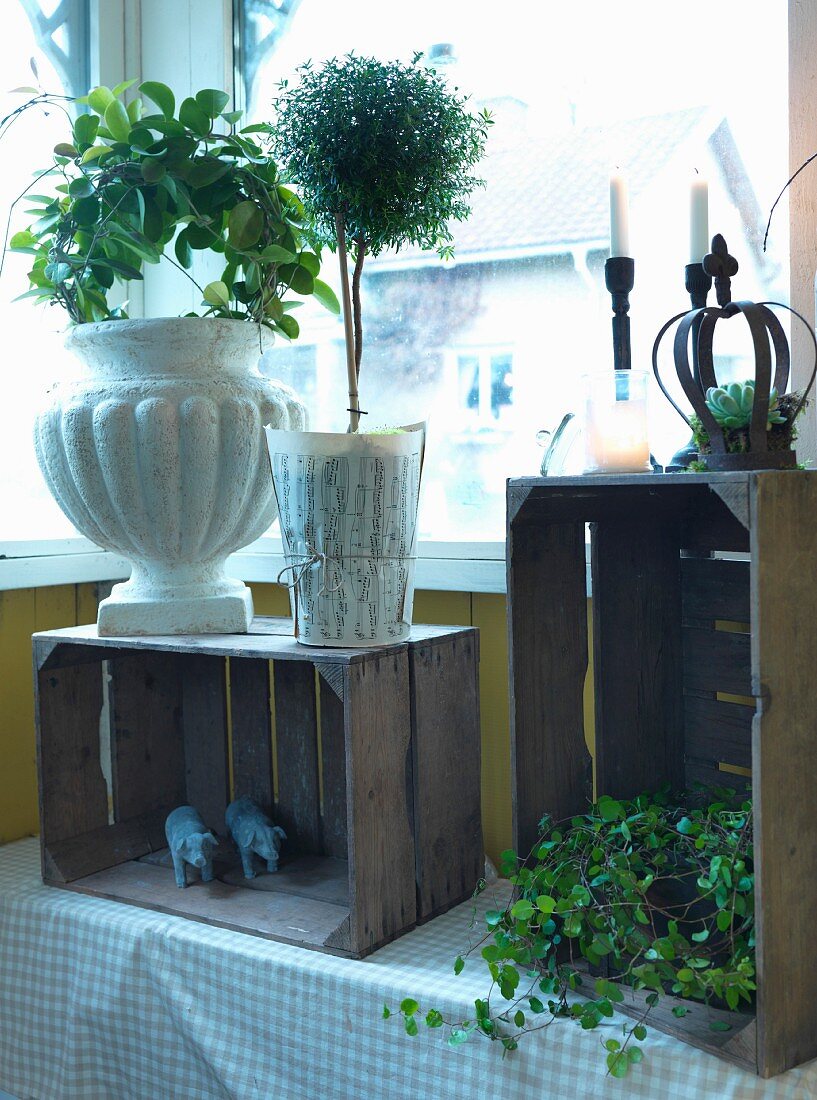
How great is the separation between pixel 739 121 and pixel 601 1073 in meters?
1.09

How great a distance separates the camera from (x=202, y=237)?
54.2 inches

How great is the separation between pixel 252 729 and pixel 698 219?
37.0 inches

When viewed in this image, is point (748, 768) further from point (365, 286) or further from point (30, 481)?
point (30, 481)

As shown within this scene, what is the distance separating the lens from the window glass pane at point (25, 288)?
5.27 feet

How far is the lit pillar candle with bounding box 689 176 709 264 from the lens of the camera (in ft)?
3.43

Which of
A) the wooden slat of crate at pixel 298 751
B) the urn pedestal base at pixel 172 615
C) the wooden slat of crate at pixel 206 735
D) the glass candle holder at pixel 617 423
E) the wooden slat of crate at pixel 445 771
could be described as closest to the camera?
the glass candle holder at pixel 617 423

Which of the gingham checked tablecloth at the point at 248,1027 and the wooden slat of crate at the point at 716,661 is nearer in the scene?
the gingham checked tablecloth at the point at 248,1027

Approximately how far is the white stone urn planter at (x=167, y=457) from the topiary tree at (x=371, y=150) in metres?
0.18

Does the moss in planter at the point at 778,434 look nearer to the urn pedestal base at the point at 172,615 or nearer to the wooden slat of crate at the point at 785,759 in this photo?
the wooden slat of crate at the point at 785,759

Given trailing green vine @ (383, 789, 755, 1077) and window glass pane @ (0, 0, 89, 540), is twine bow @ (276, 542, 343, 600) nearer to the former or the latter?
trailing green vine @ (383, 789, 755, 1077)

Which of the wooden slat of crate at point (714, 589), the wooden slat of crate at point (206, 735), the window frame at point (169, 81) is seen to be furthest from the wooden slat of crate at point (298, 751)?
the wooden slat of crate at point (714, 589)

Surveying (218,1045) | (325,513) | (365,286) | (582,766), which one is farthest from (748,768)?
(365,286)

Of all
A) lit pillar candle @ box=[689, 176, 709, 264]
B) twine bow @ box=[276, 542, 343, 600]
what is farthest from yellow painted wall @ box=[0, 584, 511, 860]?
lit pillar candle @ box=[689, 176, 709, 264]

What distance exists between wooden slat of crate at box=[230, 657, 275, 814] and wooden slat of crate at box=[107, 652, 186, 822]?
122 millimetres
